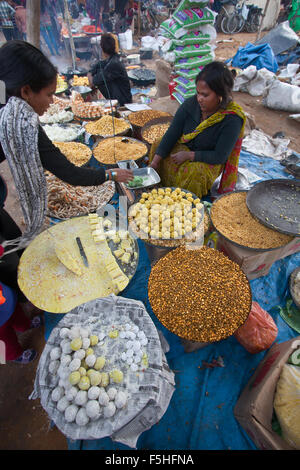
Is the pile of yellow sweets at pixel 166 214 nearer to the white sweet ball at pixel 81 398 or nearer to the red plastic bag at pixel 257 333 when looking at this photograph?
the red plastic bag at pixel 257 333

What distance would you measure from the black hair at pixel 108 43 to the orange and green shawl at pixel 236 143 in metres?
2.67

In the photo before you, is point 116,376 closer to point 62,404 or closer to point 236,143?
point 62,404

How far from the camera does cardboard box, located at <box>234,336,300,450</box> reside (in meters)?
1.22

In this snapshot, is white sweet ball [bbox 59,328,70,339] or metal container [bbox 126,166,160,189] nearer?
white sweet ball [bbox 59,328,70,339]

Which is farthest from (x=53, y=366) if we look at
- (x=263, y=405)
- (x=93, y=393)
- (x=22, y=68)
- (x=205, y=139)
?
(x=205, y=139)

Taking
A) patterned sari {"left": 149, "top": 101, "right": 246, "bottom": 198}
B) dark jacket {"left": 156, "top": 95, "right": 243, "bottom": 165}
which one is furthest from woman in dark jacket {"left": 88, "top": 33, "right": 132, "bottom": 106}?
patterned sari {"left": 149, "top": 101, "right": 246, "bottom": 198}

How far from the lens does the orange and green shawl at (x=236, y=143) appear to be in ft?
7.36

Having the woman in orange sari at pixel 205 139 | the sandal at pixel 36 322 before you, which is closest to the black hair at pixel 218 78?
the woman in orange sari at pixel 205 139

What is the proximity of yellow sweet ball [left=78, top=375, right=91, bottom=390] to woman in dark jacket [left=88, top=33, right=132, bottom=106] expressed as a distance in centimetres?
399

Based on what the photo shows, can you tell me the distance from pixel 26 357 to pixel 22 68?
2144 millimetres

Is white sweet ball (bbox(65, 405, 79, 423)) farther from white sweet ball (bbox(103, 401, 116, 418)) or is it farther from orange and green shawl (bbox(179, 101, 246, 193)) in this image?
orange and green shawl (bbox(179, 101, 246, 193))

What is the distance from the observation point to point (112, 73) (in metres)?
4.30

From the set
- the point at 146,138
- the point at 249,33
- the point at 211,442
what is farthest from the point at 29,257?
the point at 249,33
